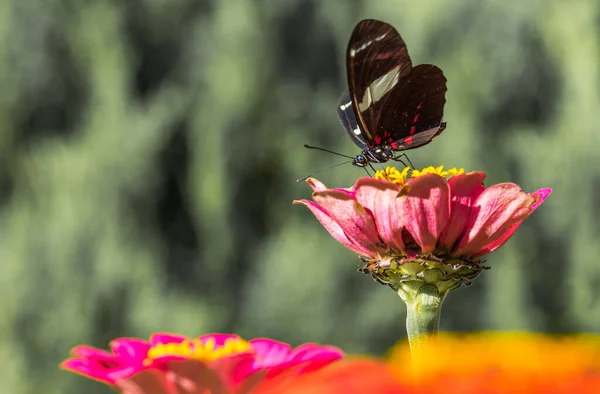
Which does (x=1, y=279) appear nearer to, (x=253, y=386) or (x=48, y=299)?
(x=48, y=299)

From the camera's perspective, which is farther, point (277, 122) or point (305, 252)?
point (277, 122)

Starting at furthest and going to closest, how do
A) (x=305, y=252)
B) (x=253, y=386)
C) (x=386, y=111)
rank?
1. (x=305, y=252)
2. (x=386, y=111)
3. (x=253, y=386)

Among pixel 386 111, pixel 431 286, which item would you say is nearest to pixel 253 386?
pixel 431 286

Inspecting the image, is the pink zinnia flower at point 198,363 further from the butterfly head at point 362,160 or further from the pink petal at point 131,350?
the butterfly head at point 362,160

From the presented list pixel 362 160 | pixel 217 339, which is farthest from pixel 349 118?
pixel 217 339

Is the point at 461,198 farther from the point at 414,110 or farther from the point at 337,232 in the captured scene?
the point at 414,110

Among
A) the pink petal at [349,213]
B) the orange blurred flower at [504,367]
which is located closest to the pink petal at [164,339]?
the pink petal at [349,213]

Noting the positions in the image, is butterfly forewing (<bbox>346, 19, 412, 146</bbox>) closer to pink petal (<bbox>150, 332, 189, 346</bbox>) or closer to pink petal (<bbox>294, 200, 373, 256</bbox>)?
pink petal (<bbox>294, 200, 373, 256</bbox>)
